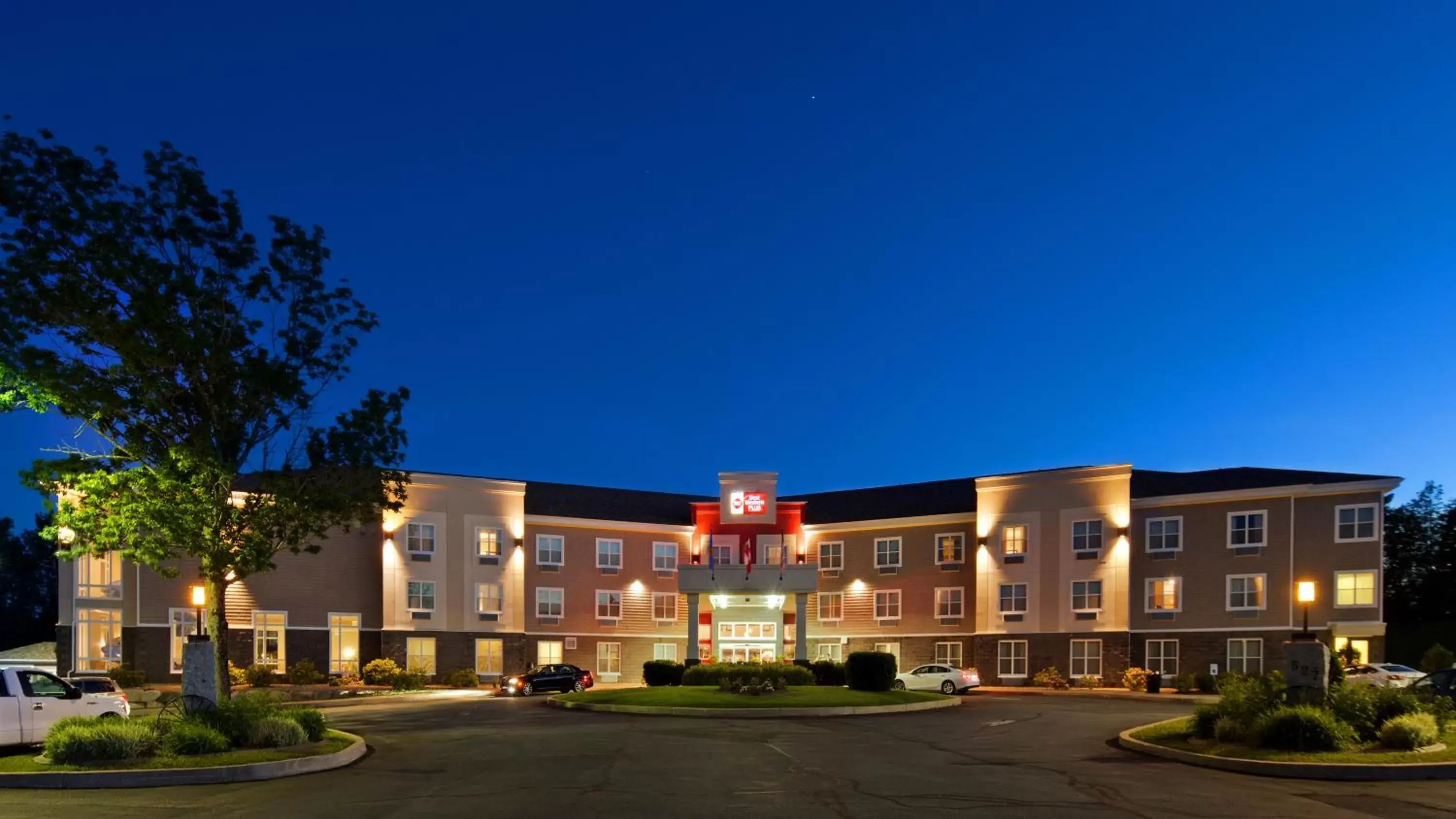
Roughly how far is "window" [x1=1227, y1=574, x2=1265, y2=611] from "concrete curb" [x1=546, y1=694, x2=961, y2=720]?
61.4ft

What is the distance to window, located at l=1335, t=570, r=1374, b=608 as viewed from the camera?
43309mm

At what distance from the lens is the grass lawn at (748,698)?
3256 cm

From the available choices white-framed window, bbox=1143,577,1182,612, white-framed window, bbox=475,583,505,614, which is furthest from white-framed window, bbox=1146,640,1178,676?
white-framed window, bbox=475,583,505,614

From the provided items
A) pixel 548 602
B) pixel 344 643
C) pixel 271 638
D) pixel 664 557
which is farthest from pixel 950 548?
pixel 271 638

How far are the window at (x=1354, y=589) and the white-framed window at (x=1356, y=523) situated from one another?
127 centimetres

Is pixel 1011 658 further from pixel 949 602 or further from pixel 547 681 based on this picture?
pixel 547 681

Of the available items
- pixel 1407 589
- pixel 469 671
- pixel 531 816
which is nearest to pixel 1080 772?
pixel 531 816

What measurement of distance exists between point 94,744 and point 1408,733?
2005 cm

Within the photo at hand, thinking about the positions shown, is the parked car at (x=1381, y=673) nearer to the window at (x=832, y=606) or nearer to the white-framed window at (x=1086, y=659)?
the white-framed window at (x=1086, y=659)

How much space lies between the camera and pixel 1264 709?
2033cm

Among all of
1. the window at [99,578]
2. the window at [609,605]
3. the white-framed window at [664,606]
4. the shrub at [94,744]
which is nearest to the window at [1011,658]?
the white-framed window at [664,606]

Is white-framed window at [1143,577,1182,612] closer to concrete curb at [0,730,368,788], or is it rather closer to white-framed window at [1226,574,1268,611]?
white-framed window at [1226,574,1268,611]

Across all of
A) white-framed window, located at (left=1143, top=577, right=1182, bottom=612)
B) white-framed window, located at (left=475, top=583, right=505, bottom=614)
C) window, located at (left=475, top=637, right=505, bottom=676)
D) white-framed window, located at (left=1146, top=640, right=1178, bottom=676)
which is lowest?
window, located at (left=475, top=637, right=505, bottom=676)

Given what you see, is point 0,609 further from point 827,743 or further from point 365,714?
point 827,743
